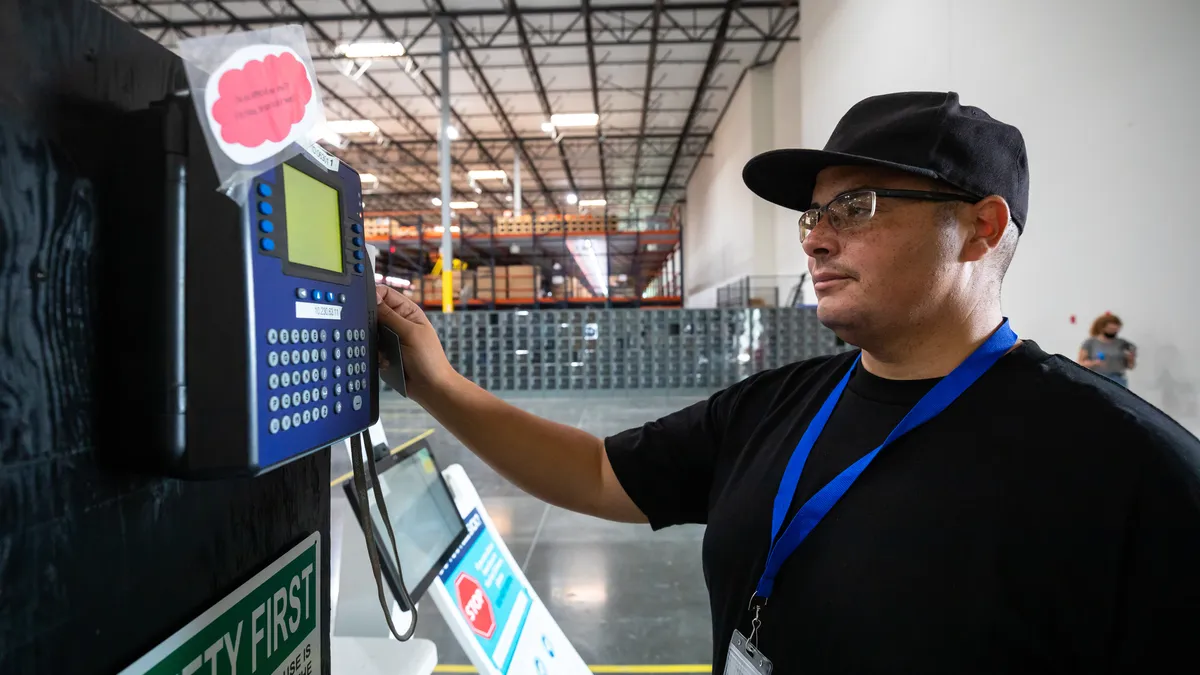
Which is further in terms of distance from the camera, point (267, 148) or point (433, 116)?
point (433, 116)

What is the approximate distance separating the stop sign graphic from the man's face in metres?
1.10

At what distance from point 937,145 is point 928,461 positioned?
0.43 metres

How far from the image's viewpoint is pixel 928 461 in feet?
2.61

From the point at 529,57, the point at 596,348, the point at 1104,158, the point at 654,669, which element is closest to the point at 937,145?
the point at 654,669

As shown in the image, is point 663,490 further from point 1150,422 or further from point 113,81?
point 113,81

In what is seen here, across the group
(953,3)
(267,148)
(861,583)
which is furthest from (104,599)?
(953,3)

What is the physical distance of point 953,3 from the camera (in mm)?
5535

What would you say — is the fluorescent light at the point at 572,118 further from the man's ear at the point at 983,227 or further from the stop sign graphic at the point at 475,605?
the man's ear at the point at 983,227

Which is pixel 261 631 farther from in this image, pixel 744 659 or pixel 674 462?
pixel 674 462

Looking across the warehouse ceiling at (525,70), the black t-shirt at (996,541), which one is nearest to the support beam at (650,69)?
the warehouse ceiling at (525,70)

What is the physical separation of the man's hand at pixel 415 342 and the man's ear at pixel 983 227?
826 millimetres

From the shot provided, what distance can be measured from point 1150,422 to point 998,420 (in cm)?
15

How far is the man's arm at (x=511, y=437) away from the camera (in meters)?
1.01

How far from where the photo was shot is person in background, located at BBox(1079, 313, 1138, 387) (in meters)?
4.23
